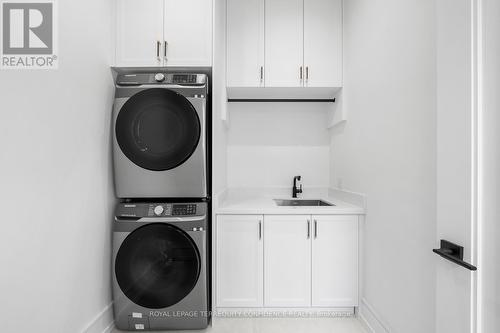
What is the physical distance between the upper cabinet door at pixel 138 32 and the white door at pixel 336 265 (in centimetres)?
186

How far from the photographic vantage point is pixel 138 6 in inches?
80.7

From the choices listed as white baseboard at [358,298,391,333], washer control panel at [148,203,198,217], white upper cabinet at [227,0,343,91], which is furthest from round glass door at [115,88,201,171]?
white baseboard at [358,298,391,333]

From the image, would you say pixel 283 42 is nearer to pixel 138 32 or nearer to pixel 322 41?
pixel 322 41

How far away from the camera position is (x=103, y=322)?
1897mm

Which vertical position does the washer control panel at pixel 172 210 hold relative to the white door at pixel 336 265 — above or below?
above

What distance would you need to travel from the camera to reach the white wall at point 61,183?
4.09 ft

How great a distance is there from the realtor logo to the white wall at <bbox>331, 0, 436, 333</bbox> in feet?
6.53

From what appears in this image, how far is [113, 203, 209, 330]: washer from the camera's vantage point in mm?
1922

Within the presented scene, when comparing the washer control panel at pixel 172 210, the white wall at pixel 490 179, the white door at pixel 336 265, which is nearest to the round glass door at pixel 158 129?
the washer control panel at pixel 172 210

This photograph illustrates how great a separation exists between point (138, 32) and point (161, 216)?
1.42m

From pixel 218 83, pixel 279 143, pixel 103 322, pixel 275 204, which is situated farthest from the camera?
pixel 279 143

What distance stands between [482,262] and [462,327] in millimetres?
273

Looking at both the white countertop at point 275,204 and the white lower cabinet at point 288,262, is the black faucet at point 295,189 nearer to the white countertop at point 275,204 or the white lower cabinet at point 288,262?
the white countertop at point 275,204

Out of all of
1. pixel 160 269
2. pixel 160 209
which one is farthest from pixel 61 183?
pixel 160 269
